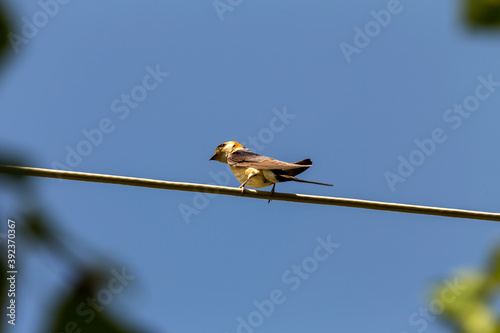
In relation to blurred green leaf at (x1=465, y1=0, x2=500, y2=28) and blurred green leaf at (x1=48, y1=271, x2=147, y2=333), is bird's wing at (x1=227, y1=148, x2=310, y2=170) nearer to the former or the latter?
blurred green leaf at (x1=465, y1=0, x2=500, y2=28)

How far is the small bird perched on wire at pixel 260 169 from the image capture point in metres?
→ 5.88

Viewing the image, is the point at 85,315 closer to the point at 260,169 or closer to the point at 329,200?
the point at 329,200

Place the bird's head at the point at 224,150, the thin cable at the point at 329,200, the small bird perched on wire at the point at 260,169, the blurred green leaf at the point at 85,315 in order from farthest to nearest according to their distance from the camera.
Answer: the bird's head at the point at 224,150, the small bird perched on wire at the point at 260,169, the thin cable at the point at 329,200, the blurred green leaf at the point at 85,315

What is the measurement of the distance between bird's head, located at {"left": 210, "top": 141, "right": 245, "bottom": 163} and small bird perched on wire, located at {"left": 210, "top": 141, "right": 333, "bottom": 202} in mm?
571

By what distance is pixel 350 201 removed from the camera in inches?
141

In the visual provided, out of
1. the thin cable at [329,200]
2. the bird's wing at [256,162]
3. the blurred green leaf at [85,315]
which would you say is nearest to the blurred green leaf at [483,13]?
the blurred green leaf at [85,315]

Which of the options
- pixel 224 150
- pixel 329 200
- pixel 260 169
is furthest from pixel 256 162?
pixel 329 200

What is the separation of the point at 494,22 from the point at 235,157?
6507mm

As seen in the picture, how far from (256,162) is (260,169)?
0.37 metres

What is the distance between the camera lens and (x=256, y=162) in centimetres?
659

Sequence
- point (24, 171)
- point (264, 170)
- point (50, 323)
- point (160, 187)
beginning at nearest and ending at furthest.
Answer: point (50, 323) → point (24, 171) → point (160, 187) → point (264, 170)

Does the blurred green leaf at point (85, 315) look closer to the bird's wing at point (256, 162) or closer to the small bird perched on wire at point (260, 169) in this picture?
the small bird perched on wire at point (260, 169)

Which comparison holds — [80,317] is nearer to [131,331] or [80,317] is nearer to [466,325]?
[131,331]

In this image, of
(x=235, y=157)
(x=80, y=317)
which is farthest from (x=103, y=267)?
(x=235, y=157)
